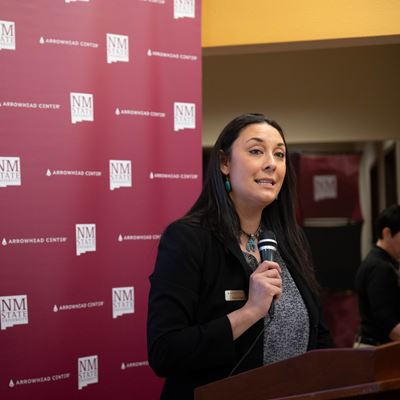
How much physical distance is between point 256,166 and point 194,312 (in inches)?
17.6

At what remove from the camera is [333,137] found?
510cm

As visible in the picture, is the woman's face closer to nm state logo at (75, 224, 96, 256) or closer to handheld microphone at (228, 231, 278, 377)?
handheld microphone at (228, 231, 278, 377)

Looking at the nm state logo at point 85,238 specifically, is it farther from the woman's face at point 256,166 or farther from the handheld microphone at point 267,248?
the handheld microphone at point 267,248

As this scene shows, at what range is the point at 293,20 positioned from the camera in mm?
3424

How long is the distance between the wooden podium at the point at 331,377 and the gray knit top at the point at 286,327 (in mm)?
387

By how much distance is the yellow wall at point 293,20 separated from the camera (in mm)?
3342

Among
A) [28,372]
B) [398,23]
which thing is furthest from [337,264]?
[28,372]

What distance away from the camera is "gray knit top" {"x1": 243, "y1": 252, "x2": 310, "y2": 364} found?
1.62 meters

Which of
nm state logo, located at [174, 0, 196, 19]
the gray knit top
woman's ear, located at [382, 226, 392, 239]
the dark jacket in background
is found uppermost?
nm state logo, located at [174, 0, 196, 19]

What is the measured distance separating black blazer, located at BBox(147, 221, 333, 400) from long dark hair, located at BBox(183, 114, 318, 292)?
58 millimetres

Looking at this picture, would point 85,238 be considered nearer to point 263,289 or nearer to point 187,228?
point 187,228

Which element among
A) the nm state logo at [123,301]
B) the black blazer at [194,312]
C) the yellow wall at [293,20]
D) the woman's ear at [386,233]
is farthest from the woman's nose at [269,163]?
the woman's ear at [386,233]

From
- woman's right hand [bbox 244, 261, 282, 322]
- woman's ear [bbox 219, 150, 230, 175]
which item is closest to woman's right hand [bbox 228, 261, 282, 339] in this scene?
woman's right hand [bbox 244, 261, 282, 322]

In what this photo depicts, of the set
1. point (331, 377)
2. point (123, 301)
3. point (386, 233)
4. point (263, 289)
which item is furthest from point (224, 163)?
point (386, 233)
